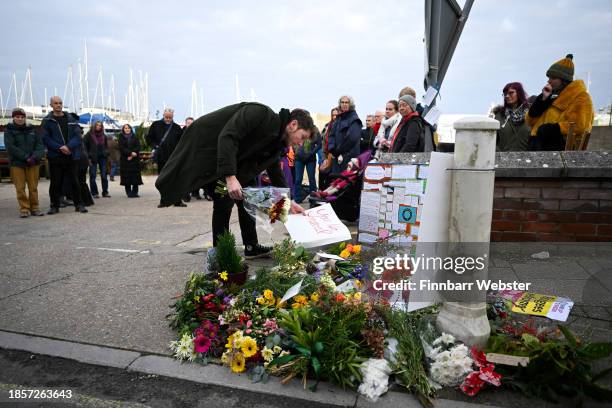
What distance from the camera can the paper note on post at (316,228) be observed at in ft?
13.5

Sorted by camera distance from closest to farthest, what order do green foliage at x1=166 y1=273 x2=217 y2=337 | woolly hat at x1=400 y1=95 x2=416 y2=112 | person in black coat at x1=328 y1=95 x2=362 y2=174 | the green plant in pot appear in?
green foliage at x1=166 y1=273 x2=217 y2=337, the green plant in pot, woolly hat at x1=400 y1=95 x2=416 y2=112, person in black coat at x1=328 y1=95 x2=362 y2=174

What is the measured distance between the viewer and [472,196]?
2619 millimetres

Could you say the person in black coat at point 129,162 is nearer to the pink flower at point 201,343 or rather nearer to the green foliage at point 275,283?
the green foliage at point 275,283

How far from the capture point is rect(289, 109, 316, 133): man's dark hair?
162 inches

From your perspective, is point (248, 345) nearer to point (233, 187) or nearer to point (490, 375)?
point (490, 375)

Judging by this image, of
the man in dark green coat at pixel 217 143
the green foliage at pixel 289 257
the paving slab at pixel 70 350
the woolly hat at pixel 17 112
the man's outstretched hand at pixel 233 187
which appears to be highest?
the woolly hat at pixel 17 112

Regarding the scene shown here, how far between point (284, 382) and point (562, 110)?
4.56m

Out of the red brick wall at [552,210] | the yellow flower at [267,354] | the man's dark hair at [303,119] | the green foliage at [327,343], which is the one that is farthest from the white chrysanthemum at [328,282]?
the red brick wall at [552,210]

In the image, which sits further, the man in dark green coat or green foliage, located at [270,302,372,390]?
the man in dark green coat

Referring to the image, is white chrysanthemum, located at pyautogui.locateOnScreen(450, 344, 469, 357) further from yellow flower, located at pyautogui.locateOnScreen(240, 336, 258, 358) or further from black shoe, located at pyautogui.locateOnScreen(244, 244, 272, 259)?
black shoe, located at pyautogui.locateOnScreen(244, 244, 272, 259)

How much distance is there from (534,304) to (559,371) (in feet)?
3.30

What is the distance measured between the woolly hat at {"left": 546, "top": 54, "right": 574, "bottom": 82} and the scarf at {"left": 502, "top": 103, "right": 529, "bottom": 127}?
1.93 feet

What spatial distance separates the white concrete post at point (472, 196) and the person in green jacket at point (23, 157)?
8114 mm

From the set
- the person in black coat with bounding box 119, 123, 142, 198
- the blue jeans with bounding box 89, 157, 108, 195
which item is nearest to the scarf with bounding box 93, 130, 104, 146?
the blue jeans with bounding box 89, 157, 108, 195
